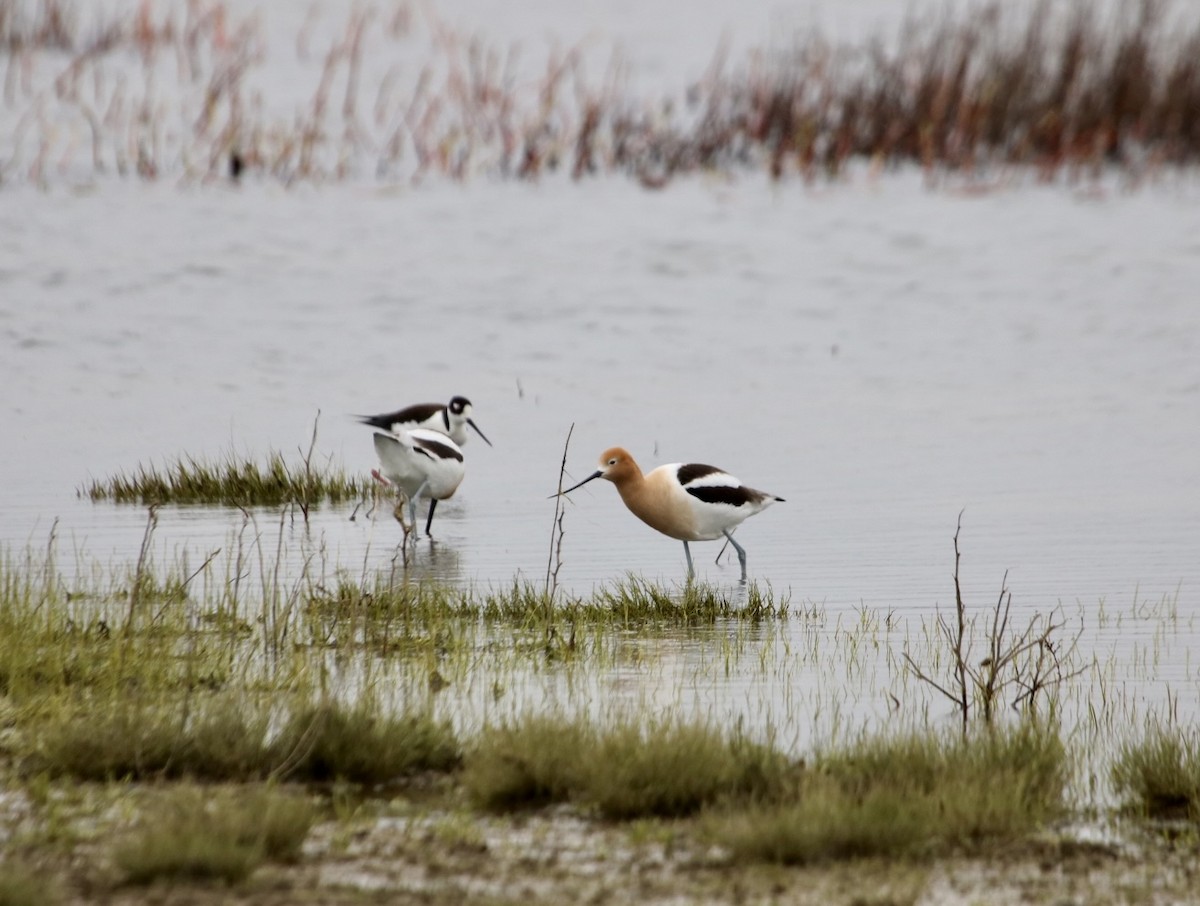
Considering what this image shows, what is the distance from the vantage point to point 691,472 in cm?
952

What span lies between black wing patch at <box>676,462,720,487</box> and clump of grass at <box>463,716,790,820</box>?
4.44 meters

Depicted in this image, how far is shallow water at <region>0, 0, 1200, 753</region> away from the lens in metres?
9.79

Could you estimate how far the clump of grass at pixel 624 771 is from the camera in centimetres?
475

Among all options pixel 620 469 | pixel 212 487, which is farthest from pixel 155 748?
pixel 212 487

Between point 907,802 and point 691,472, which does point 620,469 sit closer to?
point 691,472

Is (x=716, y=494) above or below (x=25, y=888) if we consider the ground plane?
above

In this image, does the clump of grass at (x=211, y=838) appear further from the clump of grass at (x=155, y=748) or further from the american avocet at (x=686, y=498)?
the american avocet at (x=686, y=498)

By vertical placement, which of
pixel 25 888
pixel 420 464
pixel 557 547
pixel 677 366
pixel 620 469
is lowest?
pixel 25 888

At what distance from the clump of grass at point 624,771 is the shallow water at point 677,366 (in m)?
1.36

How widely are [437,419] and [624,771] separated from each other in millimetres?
9099

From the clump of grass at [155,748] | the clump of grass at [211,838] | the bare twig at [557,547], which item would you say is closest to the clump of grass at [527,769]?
the clump of grass at [211,838]

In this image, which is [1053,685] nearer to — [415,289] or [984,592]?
[984,592]

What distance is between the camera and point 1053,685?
6.35 meters

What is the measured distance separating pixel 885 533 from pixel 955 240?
56.5ft
